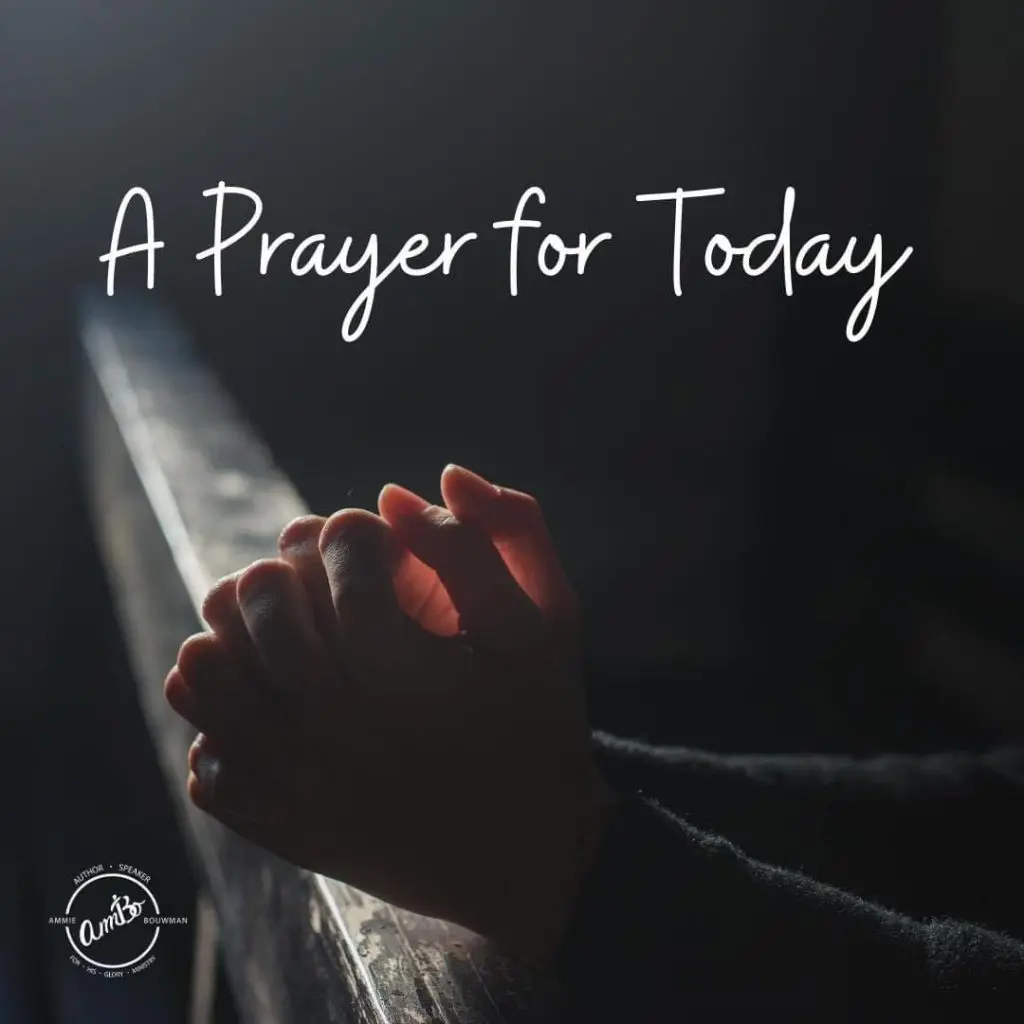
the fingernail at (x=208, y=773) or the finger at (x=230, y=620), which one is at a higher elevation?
the finger at (x=230, y=620)

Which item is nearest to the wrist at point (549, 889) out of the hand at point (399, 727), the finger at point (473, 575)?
the hand at point (399, 727)

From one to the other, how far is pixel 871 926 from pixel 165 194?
71 centimetres

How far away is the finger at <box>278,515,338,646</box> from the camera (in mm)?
713

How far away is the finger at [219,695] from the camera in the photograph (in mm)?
705

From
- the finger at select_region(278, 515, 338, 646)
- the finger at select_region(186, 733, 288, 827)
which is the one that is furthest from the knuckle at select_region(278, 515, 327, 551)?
the finger at select_region(186, 733, 288, 827)

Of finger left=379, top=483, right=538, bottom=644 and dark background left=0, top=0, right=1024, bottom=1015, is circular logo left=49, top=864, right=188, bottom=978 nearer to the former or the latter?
dark background left=0, top=0, right=1024, bottom=1015

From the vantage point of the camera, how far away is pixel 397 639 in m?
0.69

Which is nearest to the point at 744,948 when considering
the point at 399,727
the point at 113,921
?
the point at 399,727

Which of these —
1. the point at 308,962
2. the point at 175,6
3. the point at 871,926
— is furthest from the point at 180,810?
the point at 175,6

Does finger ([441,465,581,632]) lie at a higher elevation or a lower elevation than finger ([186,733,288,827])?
higher

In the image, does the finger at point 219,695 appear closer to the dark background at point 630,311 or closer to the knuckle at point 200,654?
the knuckle at point 200,654

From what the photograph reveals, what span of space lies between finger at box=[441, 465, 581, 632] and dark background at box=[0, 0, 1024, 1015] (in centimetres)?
2

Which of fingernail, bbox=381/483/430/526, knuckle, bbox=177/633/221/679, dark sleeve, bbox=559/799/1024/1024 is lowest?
dark sleeve, bbox=559/799/1024/1024

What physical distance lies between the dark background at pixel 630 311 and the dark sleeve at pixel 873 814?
0.02 m
